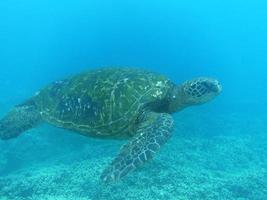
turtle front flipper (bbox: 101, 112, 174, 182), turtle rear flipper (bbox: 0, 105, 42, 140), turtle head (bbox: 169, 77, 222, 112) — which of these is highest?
turtle head (bbox: 169, 77, 222, 112)

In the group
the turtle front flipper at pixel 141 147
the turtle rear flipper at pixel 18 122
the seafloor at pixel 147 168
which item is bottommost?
the seafloor at pixel 147 168

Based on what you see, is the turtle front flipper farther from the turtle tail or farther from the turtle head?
the turtle tail

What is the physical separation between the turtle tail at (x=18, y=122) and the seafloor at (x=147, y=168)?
124cm

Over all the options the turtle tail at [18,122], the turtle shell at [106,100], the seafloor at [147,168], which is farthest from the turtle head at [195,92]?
the turtle tail at [18,122]

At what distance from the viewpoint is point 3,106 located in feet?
63.2

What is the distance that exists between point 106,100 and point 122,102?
0.39 metres

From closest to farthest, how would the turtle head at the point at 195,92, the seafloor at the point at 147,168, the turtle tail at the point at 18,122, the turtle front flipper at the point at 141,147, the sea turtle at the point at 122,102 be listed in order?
the turtle front flipper at the point at 141,147 < the sea turtle at the point at 122,102 < the turtle head at the point at 195,92 < the seafloor at the point at 147,168 < the turtle tail at the point at 18,122

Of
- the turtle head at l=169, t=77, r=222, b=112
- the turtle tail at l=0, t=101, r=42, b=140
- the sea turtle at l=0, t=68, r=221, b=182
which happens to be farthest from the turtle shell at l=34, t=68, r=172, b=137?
the turtle tail at l=0, t=101, r=42, b=140

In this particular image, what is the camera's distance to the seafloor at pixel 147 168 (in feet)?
29.4

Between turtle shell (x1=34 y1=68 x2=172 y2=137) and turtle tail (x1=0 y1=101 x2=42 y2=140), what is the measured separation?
500mm

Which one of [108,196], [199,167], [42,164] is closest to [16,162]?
[42,164]

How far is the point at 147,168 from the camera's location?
9.88 metres

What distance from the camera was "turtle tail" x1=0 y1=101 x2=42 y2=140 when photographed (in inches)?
390

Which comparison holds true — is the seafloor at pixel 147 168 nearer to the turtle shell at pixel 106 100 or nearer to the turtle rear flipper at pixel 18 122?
the turtle rear flipper at pixel 18 122
